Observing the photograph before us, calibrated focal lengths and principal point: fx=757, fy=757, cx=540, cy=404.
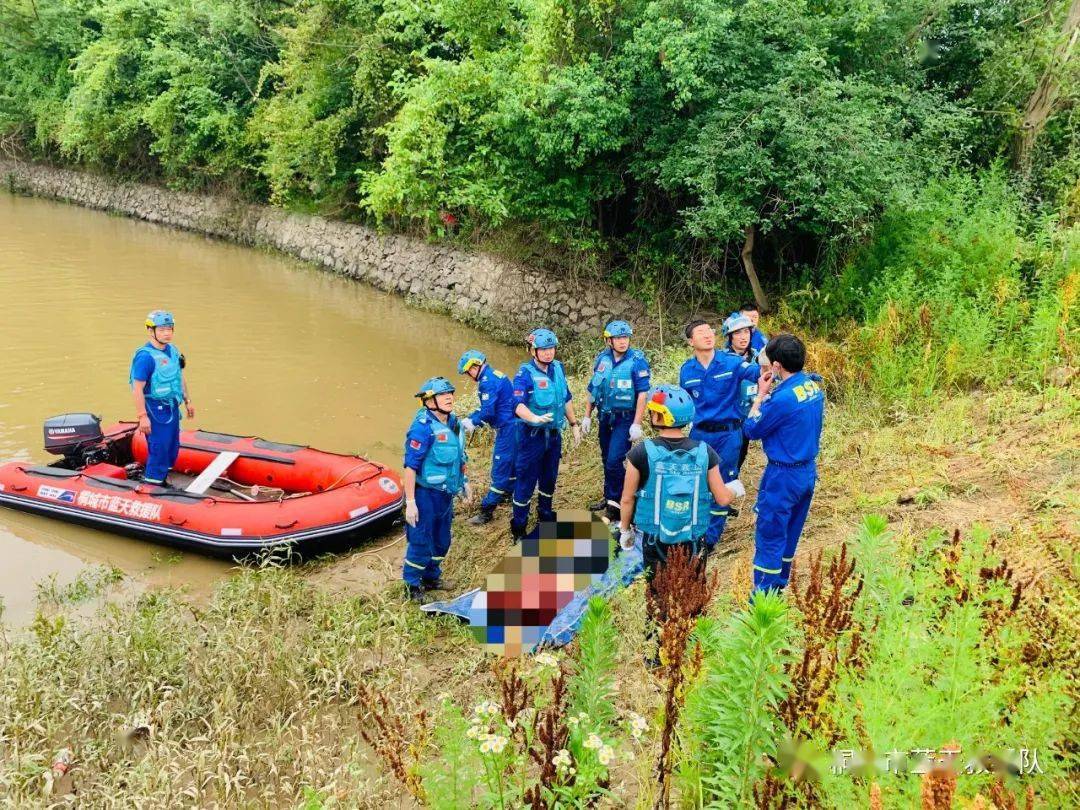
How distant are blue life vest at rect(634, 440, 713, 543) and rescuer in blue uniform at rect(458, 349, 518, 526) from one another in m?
2.32

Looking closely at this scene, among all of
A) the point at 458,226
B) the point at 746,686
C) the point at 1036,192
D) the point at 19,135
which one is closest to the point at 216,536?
the point at 746,686

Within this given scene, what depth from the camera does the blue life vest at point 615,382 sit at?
6023mm

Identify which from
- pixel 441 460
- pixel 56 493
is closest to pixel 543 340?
pixel 441 460

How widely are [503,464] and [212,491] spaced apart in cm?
280

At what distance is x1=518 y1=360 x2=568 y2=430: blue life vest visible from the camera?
19.6 ft

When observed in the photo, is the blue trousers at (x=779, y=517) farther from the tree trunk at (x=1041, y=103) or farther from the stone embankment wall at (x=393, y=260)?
the tree trunk at (x=1041, y=103)

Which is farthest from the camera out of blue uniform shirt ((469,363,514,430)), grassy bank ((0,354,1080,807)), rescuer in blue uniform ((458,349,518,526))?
blue uniform shirt ((469,363,514,430))

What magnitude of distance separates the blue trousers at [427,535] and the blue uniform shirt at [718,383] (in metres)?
1.85

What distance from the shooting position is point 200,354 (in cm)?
1129

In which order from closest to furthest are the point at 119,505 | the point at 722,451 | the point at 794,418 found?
the point at 794,418 → the point at 722,451 → the point at 119,505

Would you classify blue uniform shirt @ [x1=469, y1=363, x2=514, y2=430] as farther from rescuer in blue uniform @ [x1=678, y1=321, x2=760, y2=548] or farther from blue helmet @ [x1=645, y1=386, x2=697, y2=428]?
blue helmet @ [x1=645, y1=386, x2=697, y2=428]

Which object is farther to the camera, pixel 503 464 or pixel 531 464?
pixel 503 464

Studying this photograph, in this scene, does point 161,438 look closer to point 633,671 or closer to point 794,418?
point 633,671

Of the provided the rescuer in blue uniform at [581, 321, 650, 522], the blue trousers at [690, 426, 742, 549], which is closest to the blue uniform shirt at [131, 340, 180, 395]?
the rescuer in blue uniform at [581, 321, 650, 522]
